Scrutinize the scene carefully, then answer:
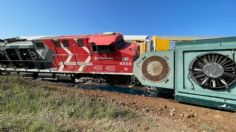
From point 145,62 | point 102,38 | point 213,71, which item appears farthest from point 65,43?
point 213,71

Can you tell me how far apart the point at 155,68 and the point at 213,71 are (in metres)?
2.47

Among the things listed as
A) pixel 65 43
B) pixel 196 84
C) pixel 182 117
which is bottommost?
pixel 182 117

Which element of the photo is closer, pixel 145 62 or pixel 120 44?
pixel 145 62

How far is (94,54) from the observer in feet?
48.3

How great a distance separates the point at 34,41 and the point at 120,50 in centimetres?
634

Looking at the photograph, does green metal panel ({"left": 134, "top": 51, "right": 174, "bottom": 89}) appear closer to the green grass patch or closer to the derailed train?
the derailed train

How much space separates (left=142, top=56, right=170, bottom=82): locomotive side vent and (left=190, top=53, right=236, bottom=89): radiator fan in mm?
1273

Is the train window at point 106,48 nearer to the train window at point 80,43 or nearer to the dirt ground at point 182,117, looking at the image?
the train window at point 80,43

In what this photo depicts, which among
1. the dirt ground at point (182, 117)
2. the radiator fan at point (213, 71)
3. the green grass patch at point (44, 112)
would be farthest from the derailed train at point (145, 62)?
the green grass patch at point (44, 112)

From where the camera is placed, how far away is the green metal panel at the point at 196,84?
288 inches

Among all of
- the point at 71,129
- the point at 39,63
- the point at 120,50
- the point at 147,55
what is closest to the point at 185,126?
the point at 71,129

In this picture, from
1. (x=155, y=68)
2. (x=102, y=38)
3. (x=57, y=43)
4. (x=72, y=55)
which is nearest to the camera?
(x=155, y=68)

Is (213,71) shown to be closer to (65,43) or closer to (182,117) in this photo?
(182,117)

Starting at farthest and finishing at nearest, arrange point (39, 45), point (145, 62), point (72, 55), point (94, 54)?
point (39, 45)
point (72, 55)
point (94, 54)
point (145, 62)
